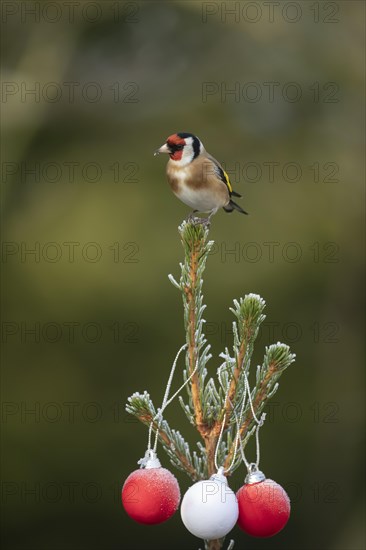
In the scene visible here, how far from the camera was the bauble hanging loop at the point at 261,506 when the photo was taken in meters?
0.79

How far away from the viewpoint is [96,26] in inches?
106

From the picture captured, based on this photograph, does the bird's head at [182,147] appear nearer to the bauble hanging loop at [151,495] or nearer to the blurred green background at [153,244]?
the bauble hanging loop at [151,495]

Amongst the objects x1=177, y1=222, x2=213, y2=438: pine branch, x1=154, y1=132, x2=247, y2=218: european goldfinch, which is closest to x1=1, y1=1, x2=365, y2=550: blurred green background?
x1=154, y1=132, x2=247, y2=218: european goldfinch

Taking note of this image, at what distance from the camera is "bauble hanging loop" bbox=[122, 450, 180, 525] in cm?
81

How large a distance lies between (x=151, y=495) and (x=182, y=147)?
21.0 inches

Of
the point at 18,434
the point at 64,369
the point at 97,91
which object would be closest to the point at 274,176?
the point at 97,91

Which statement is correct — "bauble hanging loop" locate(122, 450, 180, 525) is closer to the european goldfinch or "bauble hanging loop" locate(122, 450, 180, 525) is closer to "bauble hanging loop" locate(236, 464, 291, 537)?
"bauble hanging loop" locate(236, 464, 291, 537)

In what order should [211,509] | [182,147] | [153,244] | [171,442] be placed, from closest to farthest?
1. [211,509]
2. [171,442]
3. [182,147]
4. [153,244]

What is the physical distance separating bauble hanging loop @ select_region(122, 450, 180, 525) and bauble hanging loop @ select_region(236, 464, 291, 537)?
0.08 meters

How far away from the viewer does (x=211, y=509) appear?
755 mm

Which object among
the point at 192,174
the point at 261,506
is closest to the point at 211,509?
the point at 261,506

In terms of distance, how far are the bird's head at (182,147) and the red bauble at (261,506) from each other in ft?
1.66

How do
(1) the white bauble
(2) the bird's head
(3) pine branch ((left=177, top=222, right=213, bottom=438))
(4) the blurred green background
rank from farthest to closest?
(4) the blurred green background, (2) the bird's head, (3) pine branch ((left=177, top=222, right=213, bottom=438)), (1) the white bauble

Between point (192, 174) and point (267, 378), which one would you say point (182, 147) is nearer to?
point (192, 174)
